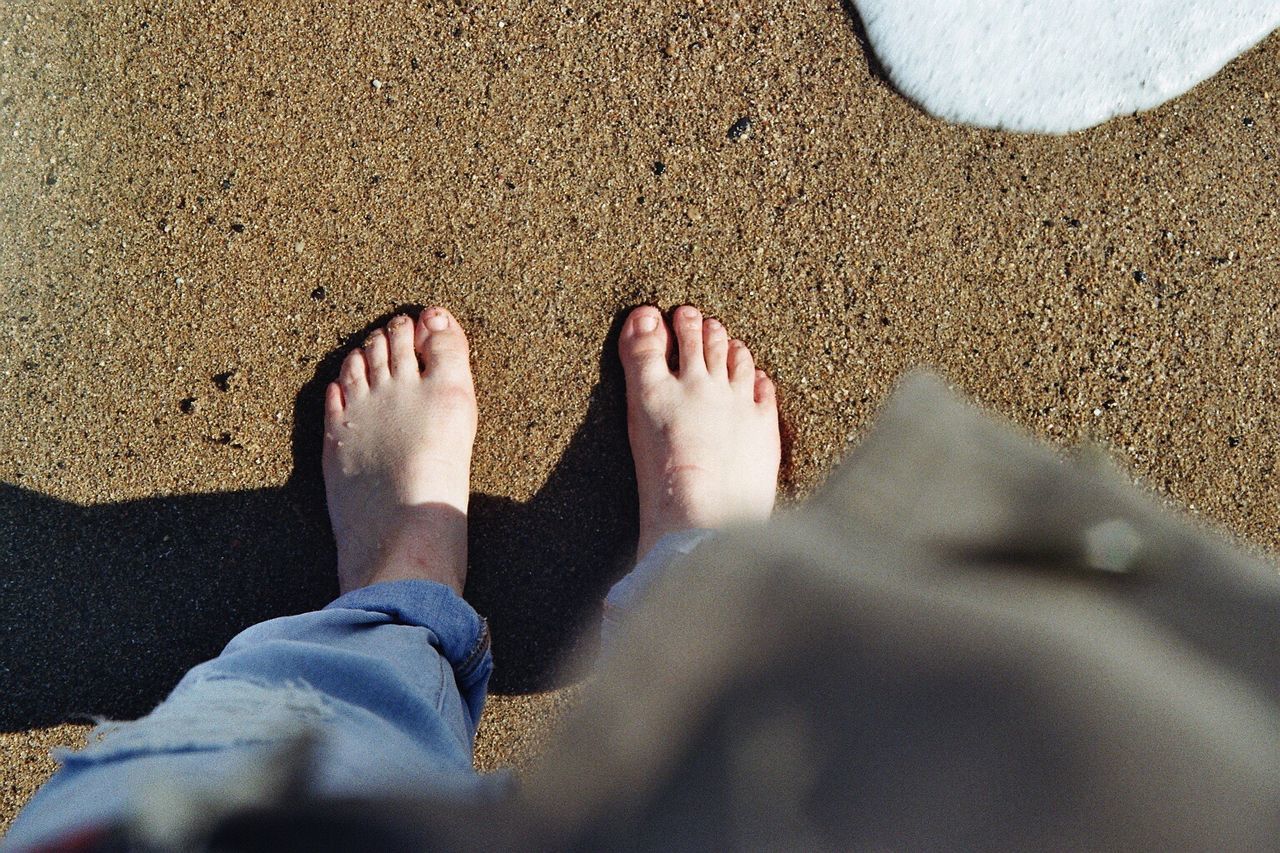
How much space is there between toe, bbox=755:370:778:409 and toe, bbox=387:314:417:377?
0.67m

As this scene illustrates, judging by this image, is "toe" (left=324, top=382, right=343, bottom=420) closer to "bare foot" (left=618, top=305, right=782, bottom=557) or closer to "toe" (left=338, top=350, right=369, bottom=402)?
"toe" (left=338, top=350, right=369, bottom=402)

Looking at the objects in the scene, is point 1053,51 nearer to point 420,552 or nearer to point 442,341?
point 442,341

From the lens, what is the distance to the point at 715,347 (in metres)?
1.65

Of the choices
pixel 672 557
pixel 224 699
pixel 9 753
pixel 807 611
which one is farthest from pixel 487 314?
pixel 9 753

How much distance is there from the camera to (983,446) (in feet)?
3.29

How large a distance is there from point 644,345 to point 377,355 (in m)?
0.53

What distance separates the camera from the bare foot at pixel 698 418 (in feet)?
5.27

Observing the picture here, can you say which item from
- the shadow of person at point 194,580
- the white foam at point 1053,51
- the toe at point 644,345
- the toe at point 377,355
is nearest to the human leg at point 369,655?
the toe at point 377,355

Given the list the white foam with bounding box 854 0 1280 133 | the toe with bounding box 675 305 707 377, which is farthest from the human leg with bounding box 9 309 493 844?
the white foam with bounding box 854 0 1280 133

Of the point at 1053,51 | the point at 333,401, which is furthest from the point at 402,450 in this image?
the point at 1053,51

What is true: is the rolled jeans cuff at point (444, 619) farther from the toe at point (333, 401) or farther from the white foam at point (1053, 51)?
the white foam at point (1053, 51)

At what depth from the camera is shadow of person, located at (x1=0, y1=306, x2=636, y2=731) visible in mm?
1600

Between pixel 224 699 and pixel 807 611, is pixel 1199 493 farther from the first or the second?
pixel 224 699

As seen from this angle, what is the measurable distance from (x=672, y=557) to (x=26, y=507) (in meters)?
1.26
